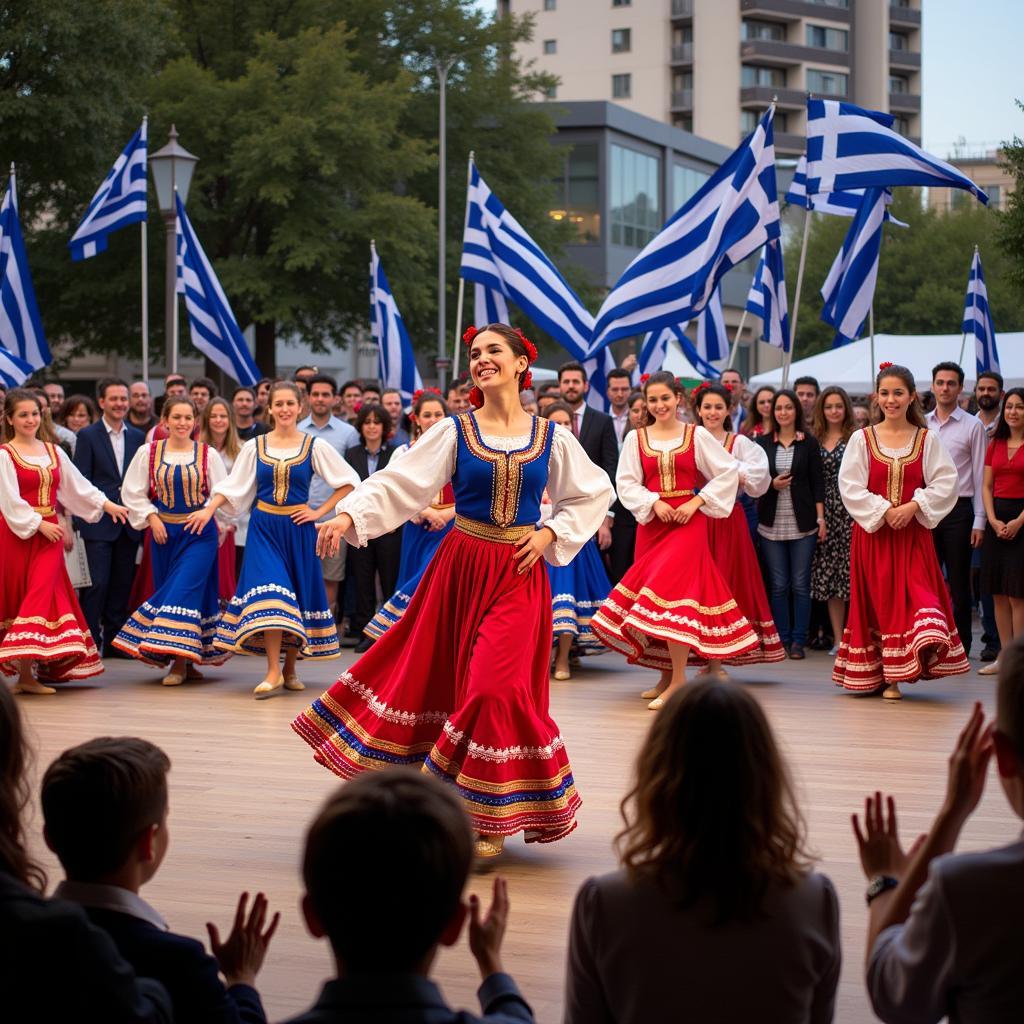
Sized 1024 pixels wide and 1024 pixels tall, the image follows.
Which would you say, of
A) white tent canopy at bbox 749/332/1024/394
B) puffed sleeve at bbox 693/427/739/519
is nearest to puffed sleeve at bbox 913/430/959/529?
puffed sleeve at bbox 693/427/739/519

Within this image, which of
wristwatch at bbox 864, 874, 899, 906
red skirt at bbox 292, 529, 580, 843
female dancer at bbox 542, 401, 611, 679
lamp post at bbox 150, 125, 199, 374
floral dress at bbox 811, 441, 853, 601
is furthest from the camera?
lamp post at bbox 150, 125, 199, 374

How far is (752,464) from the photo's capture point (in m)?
10.4

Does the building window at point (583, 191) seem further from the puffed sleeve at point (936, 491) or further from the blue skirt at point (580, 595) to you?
the puffed sleeve at point (936, 491)

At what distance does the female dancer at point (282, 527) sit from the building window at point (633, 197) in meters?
36.4

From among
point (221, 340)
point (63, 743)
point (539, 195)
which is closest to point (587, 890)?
point (63, 743)

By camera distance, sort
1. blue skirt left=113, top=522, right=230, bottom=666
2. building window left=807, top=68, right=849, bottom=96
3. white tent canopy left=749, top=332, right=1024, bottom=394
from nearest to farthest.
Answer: blue skirt left=113, top=522, right=230, bottom=666 → white tent canopy left=749, top=332, right=1024, bottom=394 → building window left=807, top=68, right=849, bottom=96

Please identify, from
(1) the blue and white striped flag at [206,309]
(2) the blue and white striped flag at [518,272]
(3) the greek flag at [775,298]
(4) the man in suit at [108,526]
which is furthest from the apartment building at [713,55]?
(4) the man in suit at [108,526]

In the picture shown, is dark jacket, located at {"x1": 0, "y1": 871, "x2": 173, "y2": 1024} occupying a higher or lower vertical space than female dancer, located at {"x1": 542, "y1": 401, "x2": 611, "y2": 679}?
higher

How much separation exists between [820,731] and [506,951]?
3.90 m

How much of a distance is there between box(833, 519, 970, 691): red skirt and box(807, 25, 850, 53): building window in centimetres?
6480

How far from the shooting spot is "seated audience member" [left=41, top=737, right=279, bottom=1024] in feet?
8.25

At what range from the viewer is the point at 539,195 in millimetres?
33500

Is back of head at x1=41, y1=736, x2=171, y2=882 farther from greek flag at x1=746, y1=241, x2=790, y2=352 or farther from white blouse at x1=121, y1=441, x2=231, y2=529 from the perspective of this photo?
greek flag at x1=746, y1=241, x2=790, y2=352

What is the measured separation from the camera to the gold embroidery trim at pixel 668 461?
9234 mm
